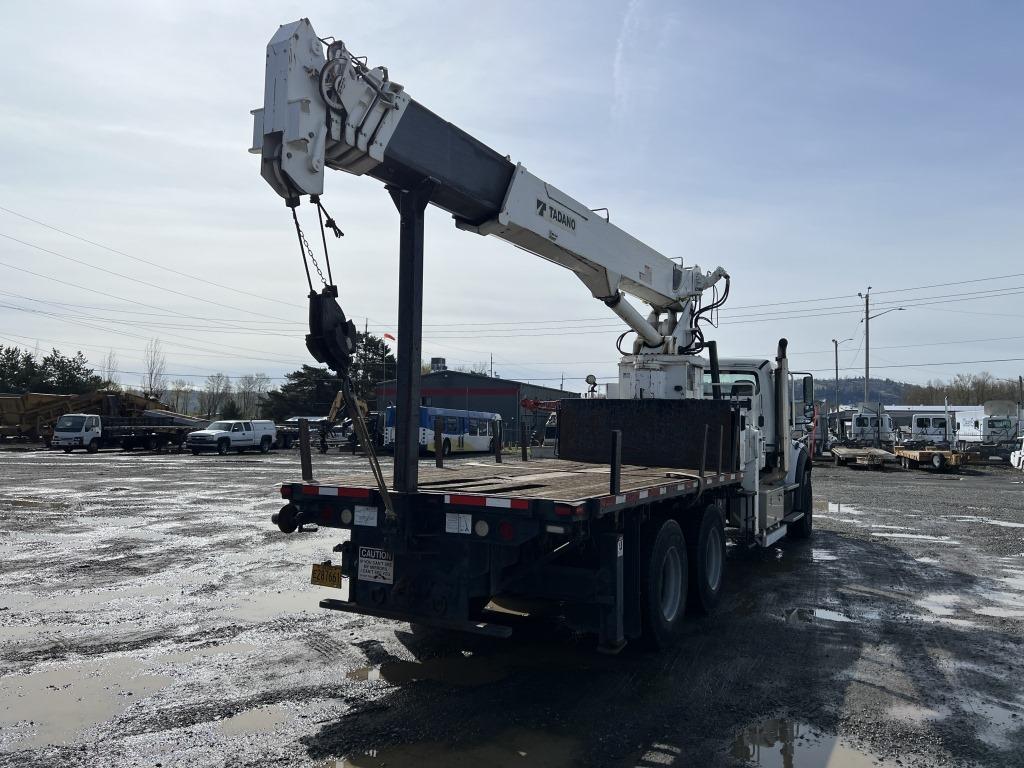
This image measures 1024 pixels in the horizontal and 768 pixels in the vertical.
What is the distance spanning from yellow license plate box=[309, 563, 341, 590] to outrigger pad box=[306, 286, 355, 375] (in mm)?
1848

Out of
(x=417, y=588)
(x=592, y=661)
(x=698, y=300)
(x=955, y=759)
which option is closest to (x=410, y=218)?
(x=417, y=588)

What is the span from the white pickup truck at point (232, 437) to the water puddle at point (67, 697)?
32630 mm

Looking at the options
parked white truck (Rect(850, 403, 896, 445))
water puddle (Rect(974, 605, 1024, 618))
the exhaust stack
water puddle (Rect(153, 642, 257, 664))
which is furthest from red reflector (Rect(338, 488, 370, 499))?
parked white truck (Rect(850, 403, 896, 445))

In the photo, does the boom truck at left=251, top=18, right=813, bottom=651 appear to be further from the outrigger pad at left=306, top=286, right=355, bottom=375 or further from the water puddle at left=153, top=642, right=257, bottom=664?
the water puddle at left=153, top=642, right=257, bottom=664

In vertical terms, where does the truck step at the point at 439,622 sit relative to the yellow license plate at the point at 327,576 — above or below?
below

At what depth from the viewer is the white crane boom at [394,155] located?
537cm

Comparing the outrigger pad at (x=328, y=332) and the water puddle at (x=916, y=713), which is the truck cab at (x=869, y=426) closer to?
the water puddle at (x=916, y=713)

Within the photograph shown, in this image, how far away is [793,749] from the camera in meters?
4.88

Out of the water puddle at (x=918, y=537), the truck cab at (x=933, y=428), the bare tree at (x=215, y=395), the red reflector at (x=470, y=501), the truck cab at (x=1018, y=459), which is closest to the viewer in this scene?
the red reflector at (x=470, y=501)

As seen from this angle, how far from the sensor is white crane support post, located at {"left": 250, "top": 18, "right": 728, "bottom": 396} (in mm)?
5375

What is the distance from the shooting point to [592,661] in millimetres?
6512

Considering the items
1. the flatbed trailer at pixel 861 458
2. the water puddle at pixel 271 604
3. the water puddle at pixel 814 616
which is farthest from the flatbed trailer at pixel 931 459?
the water puddle at pixel 271 604

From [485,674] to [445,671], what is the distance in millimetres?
316

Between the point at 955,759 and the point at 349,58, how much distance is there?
6.03 m
